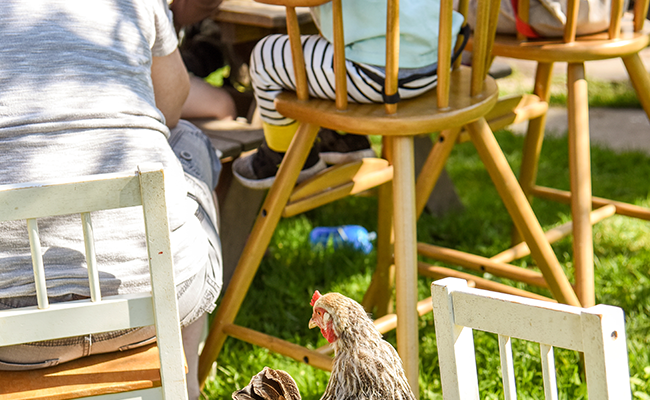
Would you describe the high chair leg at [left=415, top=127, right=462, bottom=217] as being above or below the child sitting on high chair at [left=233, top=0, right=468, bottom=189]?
below

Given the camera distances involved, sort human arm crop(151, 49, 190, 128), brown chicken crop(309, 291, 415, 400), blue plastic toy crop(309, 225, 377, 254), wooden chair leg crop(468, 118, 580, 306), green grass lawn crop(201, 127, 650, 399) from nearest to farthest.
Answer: brown chicken crop(309, 291, 415, 400), human arm crop(151, 49, 190, 128), wooden chair leg crop(468, 118, 580, 306), green grass lawn crop(201, 127, 650, 399), blue plastic toy crop(309, 225, 377, 254)

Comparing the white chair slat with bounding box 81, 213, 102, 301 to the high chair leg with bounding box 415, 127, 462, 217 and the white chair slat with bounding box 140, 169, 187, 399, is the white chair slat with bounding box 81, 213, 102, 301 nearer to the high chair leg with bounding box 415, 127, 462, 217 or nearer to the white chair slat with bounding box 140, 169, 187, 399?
the white chair slat with bounding box 140, 169, 187, 399

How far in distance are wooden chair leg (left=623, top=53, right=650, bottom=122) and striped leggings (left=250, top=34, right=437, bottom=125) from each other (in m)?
0.71

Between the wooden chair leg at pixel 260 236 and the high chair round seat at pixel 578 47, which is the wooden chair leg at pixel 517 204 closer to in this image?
the high chair round seat at pixel 578 47

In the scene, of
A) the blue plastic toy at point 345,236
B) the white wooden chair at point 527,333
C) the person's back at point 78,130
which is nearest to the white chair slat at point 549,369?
the white wooden chair at point 527,333

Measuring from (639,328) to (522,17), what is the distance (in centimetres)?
101

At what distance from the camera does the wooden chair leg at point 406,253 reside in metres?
1.46

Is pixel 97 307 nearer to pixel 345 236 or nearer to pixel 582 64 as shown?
pixel 582 64

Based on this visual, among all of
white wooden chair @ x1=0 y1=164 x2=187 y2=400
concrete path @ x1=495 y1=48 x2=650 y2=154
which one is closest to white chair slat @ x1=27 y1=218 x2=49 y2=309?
white wooden chair @ x1=0 y1=164 x2=187 y2=400

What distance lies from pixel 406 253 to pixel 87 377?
704mm

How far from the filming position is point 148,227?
93cm

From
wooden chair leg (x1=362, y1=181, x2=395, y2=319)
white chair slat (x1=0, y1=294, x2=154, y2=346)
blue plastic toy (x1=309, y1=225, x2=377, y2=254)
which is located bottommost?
blue plastic toy (x1=309, y1=225, x2=377, y2=254)

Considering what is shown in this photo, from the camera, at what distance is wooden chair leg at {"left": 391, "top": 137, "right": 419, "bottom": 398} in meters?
1.46

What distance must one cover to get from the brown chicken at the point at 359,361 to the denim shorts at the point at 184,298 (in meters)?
0.36
